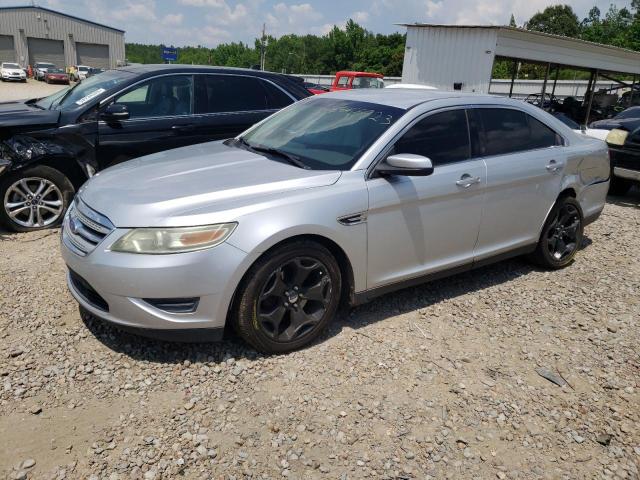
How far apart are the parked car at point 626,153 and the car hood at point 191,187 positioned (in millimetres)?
6494

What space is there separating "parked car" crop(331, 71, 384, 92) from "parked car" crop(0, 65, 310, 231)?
14017 millimetres

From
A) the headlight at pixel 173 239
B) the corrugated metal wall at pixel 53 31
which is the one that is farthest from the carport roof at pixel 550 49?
the corrugated metal wall at pixel 53 31

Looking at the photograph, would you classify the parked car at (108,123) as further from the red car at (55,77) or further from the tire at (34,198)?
the red car at (55,77)

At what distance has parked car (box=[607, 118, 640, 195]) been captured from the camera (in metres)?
7.84

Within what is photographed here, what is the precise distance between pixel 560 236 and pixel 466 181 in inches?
63.7

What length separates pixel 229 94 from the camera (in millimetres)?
6070

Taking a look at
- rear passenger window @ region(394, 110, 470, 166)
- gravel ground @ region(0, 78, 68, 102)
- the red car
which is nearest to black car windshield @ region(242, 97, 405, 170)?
rear passenger window @ region(394, 110, 470, 166)

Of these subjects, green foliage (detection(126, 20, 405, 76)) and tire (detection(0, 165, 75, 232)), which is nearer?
tire (detection(0, 165, 75, 232))

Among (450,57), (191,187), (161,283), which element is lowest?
(161,283)

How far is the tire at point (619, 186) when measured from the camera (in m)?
8.53

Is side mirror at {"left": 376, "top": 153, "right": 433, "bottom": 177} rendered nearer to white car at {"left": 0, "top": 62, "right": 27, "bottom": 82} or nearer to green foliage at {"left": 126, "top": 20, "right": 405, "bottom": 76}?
white car at {"left": 0, "top": 62, "right": 27, "bottom": 82}

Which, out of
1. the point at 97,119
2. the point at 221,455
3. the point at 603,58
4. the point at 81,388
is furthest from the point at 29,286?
the point at 603,58

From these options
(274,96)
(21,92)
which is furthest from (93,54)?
(274,96)

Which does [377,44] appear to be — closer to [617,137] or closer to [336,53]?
[336,53]
